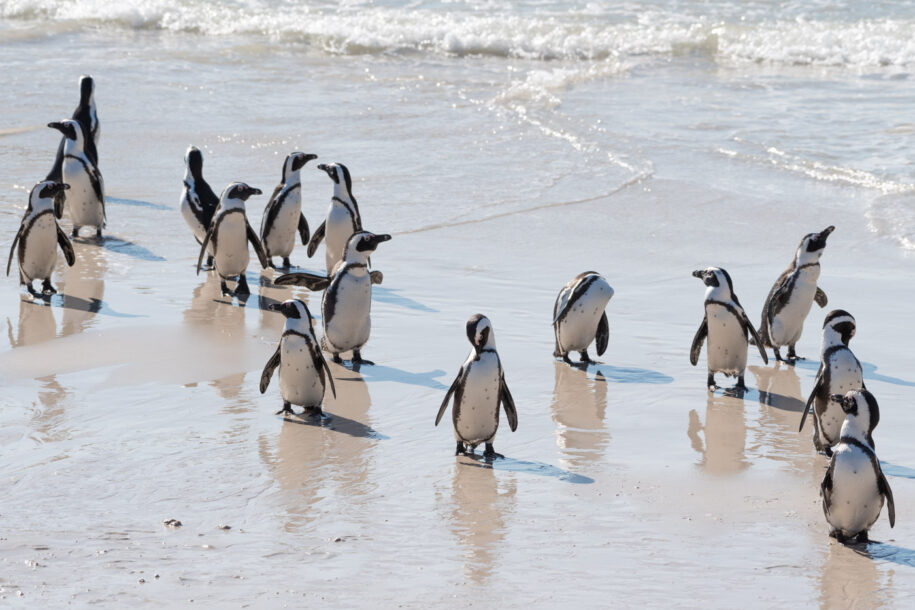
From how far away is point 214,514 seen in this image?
174 inches

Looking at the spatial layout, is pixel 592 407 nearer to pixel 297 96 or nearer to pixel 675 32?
pixel 297 96

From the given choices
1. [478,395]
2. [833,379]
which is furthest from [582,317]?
[833,379]

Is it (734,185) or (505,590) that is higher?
(734,185)

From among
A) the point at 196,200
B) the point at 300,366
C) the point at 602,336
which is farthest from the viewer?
the point at 196,200

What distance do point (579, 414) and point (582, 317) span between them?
0.77m

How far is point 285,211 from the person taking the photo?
27.2ft

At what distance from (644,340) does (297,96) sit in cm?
929

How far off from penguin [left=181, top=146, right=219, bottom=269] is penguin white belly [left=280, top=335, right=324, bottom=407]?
117 inches

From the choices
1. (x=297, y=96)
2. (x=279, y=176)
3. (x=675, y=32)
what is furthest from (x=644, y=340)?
(x=675, y=32)

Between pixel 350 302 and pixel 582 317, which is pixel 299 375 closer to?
pixel 350 302

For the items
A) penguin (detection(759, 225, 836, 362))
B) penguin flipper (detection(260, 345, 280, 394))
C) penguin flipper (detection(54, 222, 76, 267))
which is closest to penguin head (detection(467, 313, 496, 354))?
penguin flipper (detection(260, 345, 280, 394))

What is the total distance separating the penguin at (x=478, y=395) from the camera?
5.09m

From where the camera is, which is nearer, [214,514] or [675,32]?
[214,514]

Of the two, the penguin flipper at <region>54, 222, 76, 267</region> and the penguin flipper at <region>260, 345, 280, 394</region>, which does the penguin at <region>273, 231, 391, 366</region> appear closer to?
the penguin flipper at <region>260, 345, 280, 394</region>
